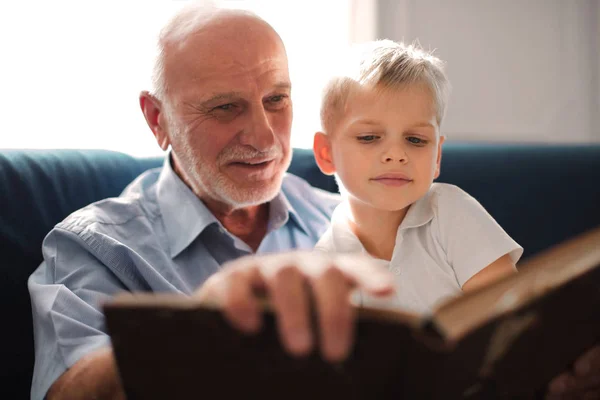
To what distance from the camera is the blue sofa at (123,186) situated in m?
1.38

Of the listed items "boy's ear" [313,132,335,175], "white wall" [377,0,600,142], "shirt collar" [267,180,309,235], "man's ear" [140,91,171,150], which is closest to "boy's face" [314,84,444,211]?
"boy's ear" [313,132,335,175]

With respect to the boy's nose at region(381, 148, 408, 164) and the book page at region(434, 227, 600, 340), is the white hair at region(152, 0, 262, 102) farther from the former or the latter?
the book page at region(434, 227, 600, 340)

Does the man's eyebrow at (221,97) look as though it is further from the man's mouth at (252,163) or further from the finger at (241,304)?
the finger at (241,304)

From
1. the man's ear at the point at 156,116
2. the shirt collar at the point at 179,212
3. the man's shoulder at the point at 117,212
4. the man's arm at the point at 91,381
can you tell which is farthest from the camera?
the man's ear at the point at 156,116

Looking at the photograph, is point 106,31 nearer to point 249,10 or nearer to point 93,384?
point 249,10

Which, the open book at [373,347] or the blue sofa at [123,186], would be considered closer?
the open book at [373,347]

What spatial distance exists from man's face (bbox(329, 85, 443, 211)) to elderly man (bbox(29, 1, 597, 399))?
35cm

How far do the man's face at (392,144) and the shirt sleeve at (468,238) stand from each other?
8 cm

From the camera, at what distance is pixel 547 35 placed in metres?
3.24

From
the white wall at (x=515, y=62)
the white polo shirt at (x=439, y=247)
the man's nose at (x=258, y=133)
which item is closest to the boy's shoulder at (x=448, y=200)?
the white polo shirt at (x=439, y=247)

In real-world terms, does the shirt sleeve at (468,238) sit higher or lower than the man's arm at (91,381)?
higher

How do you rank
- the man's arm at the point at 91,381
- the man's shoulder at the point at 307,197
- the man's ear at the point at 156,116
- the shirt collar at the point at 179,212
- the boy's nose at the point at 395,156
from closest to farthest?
the man's arm at the point at 91,381 → the boy's nose at the point at 395,156 → the shirt collar at the point at 179,212 → the man's ear at the point at 156,116 → the man's shoulder at the point at 307,197

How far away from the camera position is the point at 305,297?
54cm

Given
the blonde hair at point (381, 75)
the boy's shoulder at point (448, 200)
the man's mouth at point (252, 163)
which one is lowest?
the boy's shoulder at point (448, 200)
